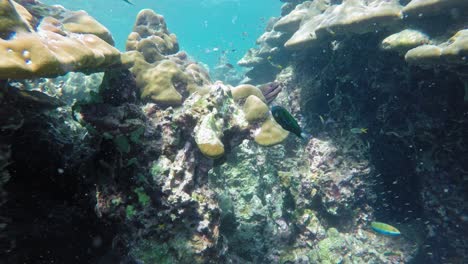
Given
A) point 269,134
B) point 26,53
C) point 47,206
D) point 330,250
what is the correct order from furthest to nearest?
point 330,250 → point 269,134 → point 47,206 → point 26,53

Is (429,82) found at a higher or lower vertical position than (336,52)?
lower

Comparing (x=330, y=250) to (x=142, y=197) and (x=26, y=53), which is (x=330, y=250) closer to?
(x=142, y=197)

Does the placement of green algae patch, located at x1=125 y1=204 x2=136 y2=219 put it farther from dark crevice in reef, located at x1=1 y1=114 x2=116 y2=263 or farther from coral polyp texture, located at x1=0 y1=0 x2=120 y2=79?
coral polyp texture, located at x1=0 y1=0 x2=120 y2=79

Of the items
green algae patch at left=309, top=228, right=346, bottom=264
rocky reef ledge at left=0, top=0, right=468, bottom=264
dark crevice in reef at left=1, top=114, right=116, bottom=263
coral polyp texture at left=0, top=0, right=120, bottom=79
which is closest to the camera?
coral polyp texture at left=0, top=0, right=120, bottom=79

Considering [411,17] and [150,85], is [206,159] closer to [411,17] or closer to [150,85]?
[150,85]

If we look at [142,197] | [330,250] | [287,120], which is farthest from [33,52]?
[330,250]

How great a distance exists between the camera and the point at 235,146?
5.20m

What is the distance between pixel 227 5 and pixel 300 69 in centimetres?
6780

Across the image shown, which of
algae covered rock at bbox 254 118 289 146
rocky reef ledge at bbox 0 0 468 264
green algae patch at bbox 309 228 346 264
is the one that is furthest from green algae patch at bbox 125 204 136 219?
green algae patch at bbox 309 228 346 264

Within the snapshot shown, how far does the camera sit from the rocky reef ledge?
3.01 metres

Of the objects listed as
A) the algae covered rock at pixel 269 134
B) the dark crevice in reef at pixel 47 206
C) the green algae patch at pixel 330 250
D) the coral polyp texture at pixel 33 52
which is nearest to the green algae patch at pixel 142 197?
the dark crevice in reef at pixel 47 206

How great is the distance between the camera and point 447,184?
6.00 meters

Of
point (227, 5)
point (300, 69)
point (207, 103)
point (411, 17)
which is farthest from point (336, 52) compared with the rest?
point (227, 5)

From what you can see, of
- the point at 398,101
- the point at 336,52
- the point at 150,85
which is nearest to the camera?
the point at 150,85
